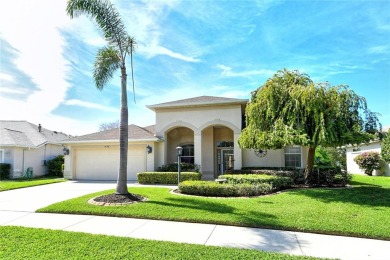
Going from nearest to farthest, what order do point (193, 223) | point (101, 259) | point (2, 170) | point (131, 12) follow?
point (101, 259) < point (193, 223) < point (131, 12) < point (2, 170)

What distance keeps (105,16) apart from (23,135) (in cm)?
2023

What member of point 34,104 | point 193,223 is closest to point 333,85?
point 193,223

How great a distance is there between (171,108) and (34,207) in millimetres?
11503

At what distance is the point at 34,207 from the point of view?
29.3 feet

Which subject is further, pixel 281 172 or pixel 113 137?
pixel 113 137

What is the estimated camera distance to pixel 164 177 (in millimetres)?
15930

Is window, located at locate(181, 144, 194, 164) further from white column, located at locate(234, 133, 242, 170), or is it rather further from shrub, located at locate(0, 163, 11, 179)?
shrub, located at locate(0, 163, 11, 179)

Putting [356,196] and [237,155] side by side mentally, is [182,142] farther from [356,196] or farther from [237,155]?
[356,196]

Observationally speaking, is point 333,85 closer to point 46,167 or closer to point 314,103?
point 314,103

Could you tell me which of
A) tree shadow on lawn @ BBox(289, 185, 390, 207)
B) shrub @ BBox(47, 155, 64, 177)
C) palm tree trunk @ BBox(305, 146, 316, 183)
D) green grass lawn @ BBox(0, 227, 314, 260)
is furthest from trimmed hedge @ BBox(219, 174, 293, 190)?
shrub @ BBox(47, 155, 64, 177)

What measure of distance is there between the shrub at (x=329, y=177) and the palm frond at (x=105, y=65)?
38.3 ft

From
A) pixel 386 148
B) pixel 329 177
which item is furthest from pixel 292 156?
pixel 386 148

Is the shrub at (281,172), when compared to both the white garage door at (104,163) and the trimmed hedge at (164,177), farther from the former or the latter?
the white garage door at (104,163)

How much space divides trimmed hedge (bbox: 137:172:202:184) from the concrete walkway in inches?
324
